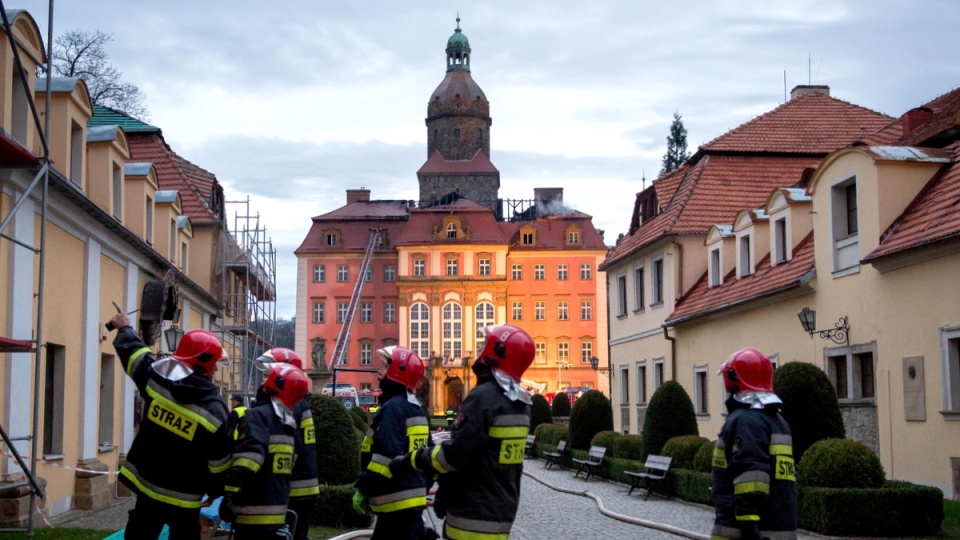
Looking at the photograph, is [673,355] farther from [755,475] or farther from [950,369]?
[755,475]

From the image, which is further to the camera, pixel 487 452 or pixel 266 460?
pixel 266 460

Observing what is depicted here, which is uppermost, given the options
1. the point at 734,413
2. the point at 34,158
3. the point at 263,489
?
the point at 34,158

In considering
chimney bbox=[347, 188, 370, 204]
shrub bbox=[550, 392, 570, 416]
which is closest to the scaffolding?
shrub bbox=[550, 392, 570, 416]

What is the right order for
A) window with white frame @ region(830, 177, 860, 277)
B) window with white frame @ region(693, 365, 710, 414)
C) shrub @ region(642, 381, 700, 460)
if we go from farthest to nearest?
window with white frame @ region(693, 365, 710, 414), shrub @ region(642, 381, 700, 460), window with white frame @ region(830, 177, 860, 277)

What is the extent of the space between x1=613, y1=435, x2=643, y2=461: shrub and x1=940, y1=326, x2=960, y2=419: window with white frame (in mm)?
8555

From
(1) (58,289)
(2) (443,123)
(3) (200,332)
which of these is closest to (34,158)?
(1) (58,289)

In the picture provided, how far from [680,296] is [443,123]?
73.8 m

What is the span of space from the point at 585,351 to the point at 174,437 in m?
82.0

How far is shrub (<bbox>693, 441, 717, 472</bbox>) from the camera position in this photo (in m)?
18.8

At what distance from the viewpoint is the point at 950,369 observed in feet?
54.5

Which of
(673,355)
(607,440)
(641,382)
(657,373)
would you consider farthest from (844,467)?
(641,382)

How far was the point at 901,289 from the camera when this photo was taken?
18.2 m

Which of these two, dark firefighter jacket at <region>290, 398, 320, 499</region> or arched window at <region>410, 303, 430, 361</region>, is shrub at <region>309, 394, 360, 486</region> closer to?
dark firefighter jacket at <region>290, 398, 320, 499</region>

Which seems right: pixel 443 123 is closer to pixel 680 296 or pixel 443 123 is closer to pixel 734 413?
pixel 680 296
